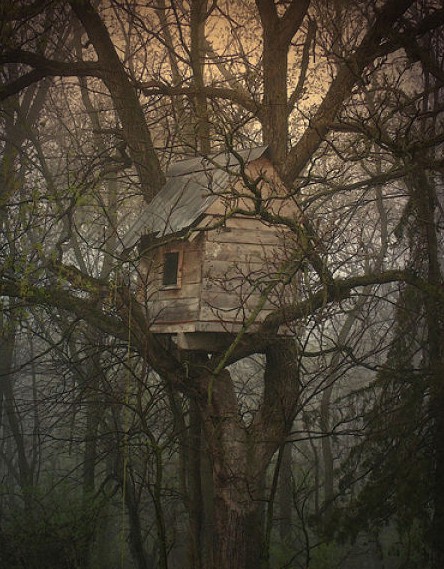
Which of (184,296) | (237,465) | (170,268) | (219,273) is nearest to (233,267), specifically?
(219,273)

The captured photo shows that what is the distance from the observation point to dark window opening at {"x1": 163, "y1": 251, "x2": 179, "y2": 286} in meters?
7.09

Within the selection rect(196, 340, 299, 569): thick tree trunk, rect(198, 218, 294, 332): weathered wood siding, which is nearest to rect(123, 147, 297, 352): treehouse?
rect(198, 218, 294, 332): weathered wood siding

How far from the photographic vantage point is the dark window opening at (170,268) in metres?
7.09

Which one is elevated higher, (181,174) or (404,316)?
(181,174)

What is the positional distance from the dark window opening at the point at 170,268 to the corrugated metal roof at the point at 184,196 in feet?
1.15

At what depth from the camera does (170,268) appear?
285 inches

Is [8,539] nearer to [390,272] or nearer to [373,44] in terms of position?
[390,272]

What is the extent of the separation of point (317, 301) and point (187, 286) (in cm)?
150

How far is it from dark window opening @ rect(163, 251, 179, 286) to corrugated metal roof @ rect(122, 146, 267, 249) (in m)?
0.35

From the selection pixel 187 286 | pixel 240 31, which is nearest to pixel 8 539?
pixel 187 286

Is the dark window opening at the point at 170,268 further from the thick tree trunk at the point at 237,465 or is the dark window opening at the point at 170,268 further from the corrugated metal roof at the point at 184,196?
the thick tree trunk at the point at 237,465

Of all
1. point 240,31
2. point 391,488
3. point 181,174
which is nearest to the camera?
point 391,488

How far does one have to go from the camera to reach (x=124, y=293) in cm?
554

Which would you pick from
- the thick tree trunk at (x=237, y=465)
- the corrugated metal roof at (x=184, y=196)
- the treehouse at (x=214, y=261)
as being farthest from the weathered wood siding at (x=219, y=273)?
the thick tree trunk at (x=237, y=465)
